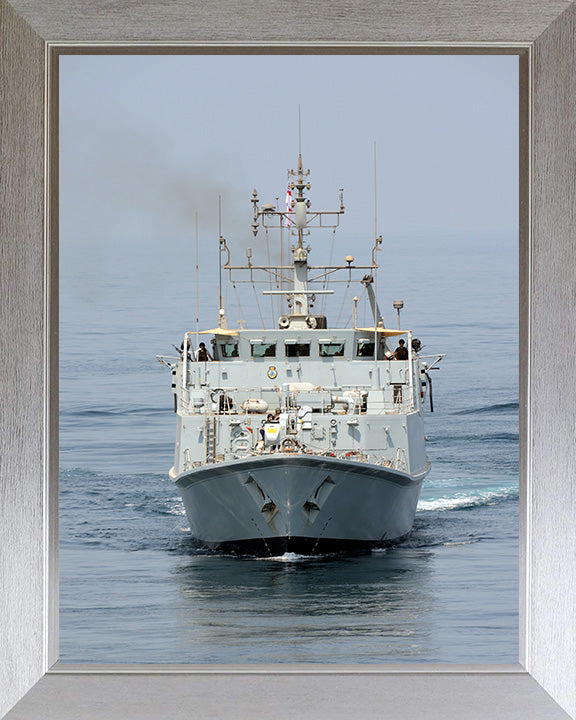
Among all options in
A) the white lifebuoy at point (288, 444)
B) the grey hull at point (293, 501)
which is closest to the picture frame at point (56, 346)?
the grey hull at point (293, 501)

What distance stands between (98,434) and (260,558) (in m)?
6.66

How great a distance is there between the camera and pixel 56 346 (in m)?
3.59

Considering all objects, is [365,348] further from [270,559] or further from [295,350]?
[270,559]

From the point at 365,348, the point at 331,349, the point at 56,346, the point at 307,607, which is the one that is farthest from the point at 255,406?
the point at 56,346

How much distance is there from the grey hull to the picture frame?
212 inches

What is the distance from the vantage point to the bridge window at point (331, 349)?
11438 mm

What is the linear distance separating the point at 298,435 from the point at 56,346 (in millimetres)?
6200

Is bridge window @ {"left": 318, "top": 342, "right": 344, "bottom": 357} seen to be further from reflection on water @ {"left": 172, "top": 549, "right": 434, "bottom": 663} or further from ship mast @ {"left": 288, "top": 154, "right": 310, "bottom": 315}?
reflection on water @ {"left": 172, "top": 549, "right": 434, "bottom": 663}

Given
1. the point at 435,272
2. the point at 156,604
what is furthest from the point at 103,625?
the point at 435,272

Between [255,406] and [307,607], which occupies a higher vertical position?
[255,406]

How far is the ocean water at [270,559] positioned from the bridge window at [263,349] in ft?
4.38

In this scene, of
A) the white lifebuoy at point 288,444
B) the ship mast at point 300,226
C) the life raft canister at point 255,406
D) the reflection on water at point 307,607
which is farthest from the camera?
the ship mast at point 300,226

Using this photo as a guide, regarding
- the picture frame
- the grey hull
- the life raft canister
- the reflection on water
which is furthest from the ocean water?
the picture frame

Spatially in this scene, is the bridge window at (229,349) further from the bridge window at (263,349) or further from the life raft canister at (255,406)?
the life raft canister at (255,406)
